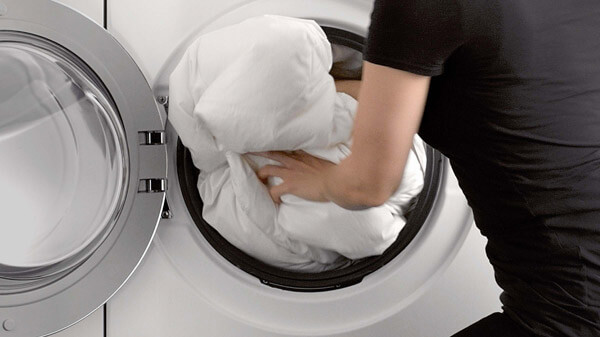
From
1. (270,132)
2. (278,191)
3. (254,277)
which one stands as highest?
(270,132)

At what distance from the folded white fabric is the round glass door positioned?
122 millimetres

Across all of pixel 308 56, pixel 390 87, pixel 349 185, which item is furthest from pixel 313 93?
pixel 390 87

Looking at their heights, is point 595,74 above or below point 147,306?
above

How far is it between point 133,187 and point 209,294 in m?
0.18

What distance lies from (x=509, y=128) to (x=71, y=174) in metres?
0.62

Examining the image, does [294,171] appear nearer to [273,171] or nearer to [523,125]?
Answer: [273,171]

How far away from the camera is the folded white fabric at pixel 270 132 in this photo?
0.93 m

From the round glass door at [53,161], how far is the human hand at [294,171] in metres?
0.21

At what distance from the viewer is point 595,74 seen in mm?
678

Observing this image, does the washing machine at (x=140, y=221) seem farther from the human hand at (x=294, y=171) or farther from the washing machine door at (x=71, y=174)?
the human hand at (x=294, y=171)

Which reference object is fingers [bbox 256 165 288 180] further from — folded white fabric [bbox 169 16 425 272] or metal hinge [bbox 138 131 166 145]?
metal hinge [bbox 138 131 166 145]

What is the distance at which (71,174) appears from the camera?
1028 mm

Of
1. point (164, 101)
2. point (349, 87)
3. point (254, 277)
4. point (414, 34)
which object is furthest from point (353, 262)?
point (414, 34)

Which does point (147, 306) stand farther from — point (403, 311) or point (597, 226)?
point (597, 226)
